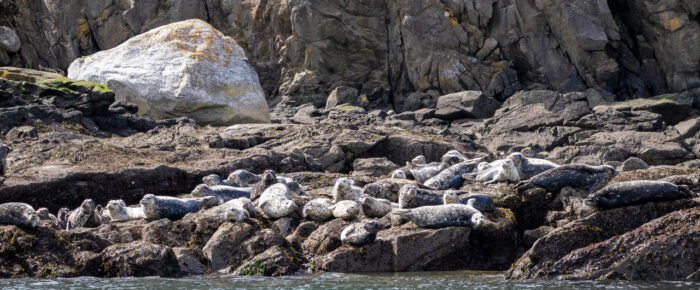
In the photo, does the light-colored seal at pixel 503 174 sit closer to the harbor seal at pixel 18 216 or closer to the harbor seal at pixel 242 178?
the harbor seal at pixel 242 178

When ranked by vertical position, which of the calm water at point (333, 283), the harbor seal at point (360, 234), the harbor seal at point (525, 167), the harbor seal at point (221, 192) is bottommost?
the calm water at point (333, 283)

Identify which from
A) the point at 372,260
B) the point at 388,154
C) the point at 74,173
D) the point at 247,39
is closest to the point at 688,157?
the point at 388,154

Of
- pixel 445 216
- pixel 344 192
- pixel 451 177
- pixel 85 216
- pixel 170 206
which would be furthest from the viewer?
pixel 451 177

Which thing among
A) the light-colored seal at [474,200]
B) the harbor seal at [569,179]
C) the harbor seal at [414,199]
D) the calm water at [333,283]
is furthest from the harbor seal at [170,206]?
the harbor seal at [569,179]

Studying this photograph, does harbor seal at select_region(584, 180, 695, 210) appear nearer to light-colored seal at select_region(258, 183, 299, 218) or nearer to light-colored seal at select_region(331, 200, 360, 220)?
light-colored seal at select_region(331, 200, 360, 220)

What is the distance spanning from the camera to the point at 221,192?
1102 cm

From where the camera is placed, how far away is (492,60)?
97.8ft

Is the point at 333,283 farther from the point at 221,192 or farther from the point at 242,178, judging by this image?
the point at 242,178

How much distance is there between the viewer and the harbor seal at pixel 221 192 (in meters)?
10.7

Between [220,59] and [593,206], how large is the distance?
14442 mm

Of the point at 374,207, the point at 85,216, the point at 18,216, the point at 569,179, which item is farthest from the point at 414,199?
the point at 18,216

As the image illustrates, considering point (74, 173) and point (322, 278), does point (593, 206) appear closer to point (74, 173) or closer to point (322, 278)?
point (322, 278)

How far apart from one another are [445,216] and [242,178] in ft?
15.9

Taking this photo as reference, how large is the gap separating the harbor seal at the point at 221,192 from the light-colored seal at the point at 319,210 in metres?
1.82
